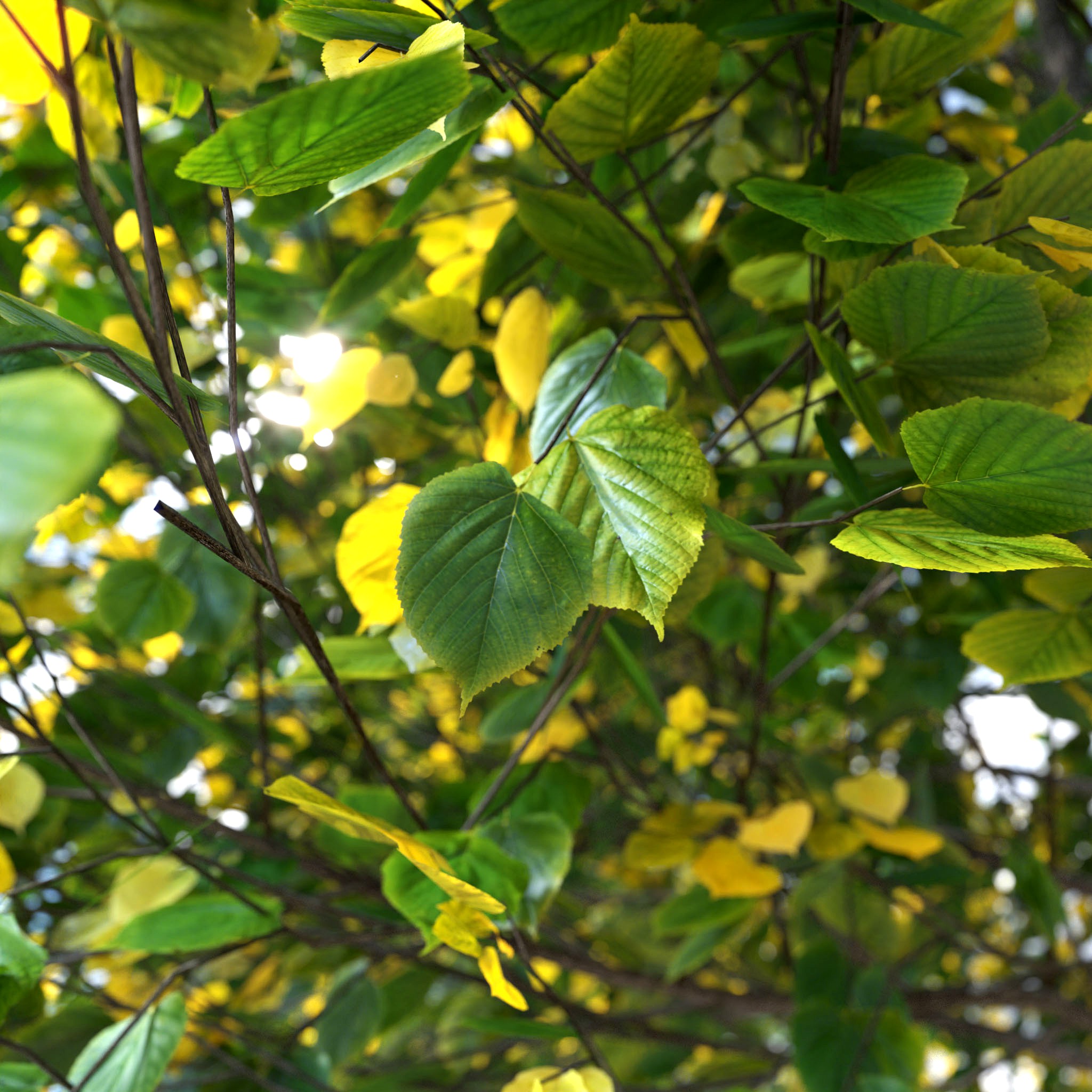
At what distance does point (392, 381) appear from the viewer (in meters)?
0.48

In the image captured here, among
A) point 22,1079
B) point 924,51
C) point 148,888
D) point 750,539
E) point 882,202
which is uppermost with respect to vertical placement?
point 924,51

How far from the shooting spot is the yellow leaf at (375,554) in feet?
1.08

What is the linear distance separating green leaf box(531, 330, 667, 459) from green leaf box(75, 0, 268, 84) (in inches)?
6.6

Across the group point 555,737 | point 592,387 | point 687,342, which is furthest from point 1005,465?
point 555,737

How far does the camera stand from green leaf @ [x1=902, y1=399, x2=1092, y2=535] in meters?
0.22

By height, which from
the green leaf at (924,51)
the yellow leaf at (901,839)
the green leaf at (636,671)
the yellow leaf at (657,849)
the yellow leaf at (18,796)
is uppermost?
the green leaf at (924,51)

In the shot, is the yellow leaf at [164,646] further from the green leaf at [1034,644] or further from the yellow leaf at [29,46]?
the green leaf at [1034,644]

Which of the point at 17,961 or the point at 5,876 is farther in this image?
the point at 5,876

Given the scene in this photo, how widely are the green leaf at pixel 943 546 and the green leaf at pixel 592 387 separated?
11 centimetres

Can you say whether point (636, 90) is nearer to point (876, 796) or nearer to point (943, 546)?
point (943, 546)

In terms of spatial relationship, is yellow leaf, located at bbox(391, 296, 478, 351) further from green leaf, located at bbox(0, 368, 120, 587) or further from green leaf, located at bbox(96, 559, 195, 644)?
green leaf, located at bbox(0, 368, 120, 587)

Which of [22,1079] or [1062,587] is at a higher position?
[1062,587]

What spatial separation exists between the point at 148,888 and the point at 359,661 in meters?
0.27

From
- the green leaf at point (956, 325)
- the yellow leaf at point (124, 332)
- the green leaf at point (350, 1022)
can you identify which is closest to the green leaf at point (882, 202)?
the green leaf at point (956, 325)
